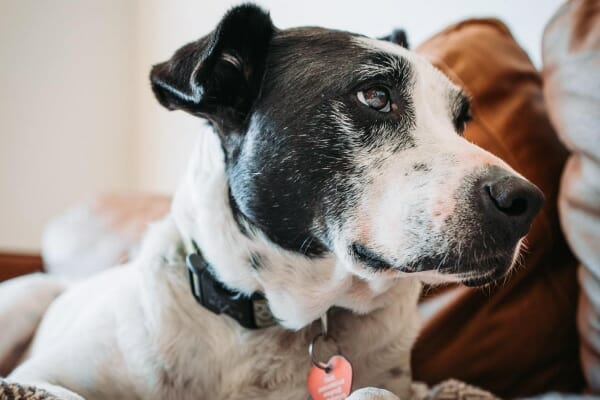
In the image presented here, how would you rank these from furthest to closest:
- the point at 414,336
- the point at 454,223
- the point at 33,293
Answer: the point at 33,293, the point at 414,336, the point at 454,223

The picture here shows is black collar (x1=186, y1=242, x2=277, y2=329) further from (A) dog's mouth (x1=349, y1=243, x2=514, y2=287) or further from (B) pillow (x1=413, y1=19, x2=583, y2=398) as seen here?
(B) pillow (x1=413, y1=19, x2=583, y2=398)

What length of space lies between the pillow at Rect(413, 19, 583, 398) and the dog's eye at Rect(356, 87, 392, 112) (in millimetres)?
520

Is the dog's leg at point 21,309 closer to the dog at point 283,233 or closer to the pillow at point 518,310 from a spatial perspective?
the dog at point 283,233

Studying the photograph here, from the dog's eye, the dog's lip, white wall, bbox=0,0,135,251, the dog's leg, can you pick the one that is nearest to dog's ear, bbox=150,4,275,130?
the dog's eye

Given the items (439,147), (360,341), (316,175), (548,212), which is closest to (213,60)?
(316,175)

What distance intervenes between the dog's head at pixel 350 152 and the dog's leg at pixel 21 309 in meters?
0.81

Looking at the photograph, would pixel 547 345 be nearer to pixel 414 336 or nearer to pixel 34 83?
pixel 414 336

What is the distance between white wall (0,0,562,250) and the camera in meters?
2.88

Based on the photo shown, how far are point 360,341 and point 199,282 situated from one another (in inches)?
12.0

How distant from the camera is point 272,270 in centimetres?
104

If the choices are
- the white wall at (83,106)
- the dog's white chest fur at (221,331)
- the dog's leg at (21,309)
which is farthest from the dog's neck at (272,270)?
the white wall at (83,106)

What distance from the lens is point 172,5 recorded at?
9.78 ft

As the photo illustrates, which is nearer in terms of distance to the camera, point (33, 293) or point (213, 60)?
point (213, 60)

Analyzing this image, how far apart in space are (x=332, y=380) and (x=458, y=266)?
0.31 metres
